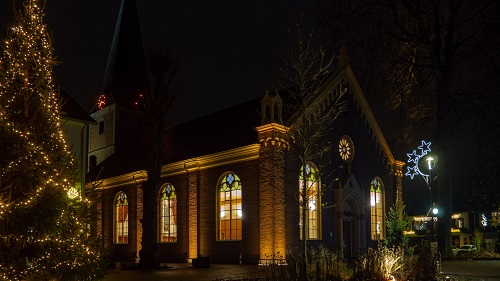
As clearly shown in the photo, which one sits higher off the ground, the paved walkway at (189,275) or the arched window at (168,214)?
the arched window at (168,214)

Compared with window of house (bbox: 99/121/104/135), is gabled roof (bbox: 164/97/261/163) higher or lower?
lower

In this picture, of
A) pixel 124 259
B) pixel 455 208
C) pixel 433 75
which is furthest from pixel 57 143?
pixel 455 208

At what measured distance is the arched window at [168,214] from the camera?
112 ft

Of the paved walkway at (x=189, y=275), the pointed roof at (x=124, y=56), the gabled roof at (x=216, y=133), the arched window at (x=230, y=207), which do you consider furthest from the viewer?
the pointed roof at (x=124, y=56)

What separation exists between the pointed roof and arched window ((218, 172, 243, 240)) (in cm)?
1939

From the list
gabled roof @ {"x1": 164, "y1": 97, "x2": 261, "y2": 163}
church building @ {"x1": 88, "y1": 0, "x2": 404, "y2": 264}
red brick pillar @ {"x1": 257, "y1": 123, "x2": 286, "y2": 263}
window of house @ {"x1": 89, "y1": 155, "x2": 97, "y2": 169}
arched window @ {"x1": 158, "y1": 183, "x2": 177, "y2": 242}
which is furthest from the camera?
window of house @ {"x1": 89, "y1": 155, "x2": 97, "y2": 169}

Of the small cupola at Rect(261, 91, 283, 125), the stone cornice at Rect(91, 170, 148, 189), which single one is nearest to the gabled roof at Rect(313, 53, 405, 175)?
the small cupola at Rect(261, 91, 283, 125)

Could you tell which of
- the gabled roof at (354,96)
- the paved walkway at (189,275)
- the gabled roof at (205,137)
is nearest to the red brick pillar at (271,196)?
the gabled roof at (205,137)

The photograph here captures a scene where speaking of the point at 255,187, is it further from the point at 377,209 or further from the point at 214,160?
the point at 377,209

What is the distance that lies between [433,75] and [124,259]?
2429cm

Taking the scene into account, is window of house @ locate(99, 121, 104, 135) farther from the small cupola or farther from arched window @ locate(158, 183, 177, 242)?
the small cupola

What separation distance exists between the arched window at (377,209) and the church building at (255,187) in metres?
0.07

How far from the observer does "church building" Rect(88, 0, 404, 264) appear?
27094mm

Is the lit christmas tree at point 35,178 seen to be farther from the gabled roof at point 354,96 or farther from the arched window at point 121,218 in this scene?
the arched window at point 121,218
